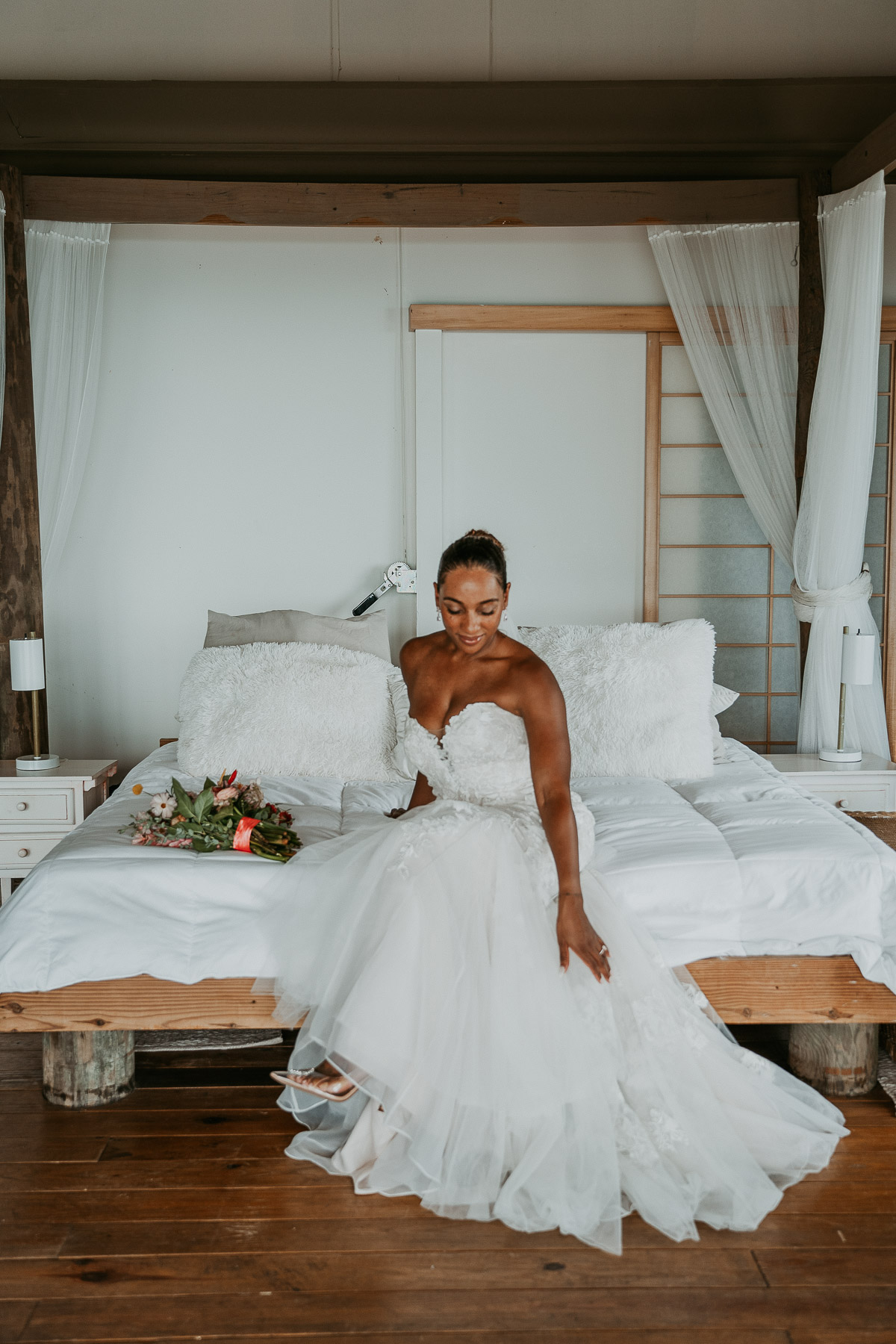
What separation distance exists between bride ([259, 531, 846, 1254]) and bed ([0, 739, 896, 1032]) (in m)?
0.13

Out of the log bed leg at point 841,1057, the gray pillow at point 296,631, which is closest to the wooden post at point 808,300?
the gray pillow at point 296,631

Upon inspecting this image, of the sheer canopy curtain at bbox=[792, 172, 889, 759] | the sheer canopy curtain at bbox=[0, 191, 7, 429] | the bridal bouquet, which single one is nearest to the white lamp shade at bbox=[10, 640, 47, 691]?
the sheer canopy curtain at bbox=[0, 191, 7, 429]

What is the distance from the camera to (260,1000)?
244cm

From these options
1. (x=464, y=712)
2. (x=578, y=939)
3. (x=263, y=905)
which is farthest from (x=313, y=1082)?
(x=464, y=712)

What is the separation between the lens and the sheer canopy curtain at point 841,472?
3.64m

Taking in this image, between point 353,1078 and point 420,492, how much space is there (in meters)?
2.59

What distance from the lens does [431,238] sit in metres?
4.21

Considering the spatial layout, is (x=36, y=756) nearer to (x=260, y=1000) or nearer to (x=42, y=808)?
(x=42, y=808)

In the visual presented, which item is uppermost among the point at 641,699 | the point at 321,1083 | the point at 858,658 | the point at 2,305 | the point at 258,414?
the point at 2,305

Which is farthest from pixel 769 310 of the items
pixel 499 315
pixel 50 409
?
pixel 50 409

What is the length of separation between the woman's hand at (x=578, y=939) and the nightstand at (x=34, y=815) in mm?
2105

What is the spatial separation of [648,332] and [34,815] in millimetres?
2898

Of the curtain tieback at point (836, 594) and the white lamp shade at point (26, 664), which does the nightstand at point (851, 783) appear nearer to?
the curtain tieback at point (836, 594)

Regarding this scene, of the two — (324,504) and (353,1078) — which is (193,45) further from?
(353,1078)
